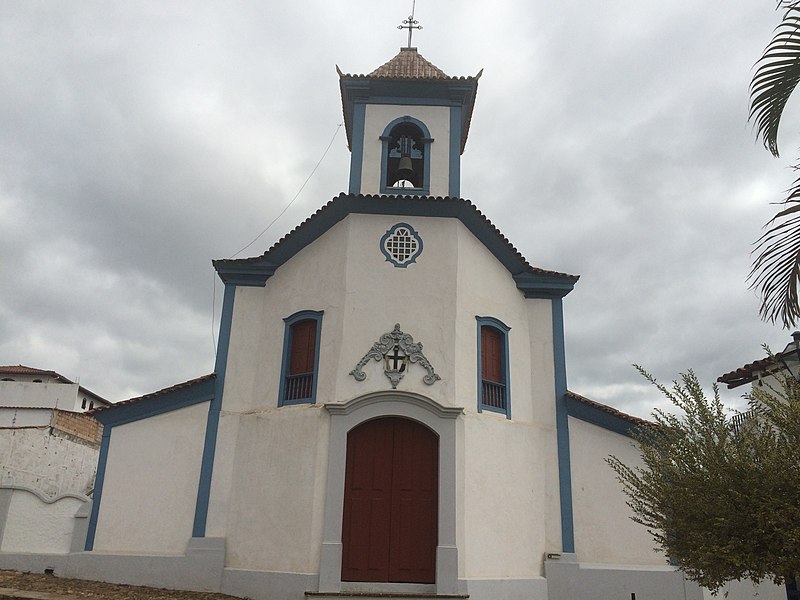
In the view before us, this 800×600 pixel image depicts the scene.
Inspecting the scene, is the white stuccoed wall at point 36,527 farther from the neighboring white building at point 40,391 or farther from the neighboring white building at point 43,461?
the neighboring white building at point 40,391

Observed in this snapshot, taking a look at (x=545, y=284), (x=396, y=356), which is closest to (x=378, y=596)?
(x=396, y=356)

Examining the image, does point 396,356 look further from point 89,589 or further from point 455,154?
point 89,589

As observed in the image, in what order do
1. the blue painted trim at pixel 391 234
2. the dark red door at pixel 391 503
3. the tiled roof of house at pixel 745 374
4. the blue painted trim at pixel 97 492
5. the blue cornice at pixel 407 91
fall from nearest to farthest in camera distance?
the dark red door at pixel 391 503
the blue painted trim at pixel 97 492
the blue painted trim at pixel 391 234
the blue cornice at pixel 407 91
the tiled roof of house at pixel 745 374

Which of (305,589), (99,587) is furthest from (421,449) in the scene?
(99,587)

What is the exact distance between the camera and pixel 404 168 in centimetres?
1331

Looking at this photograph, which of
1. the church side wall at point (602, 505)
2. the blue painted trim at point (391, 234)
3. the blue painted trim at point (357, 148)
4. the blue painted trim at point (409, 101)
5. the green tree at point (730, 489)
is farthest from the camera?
the blue painted trim at point (409, 101)

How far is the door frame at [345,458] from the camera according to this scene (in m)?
10.3

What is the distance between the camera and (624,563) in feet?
38.9

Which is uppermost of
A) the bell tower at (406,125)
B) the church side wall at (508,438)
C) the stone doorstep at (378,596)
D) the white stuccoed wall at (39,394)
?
the bell tower at (406,125)

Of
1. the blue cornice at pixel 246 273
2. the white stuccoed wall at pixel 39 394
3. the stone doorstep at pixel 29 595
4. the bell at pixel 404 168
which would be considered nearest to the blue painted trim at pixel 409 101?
the bell at pixel 404 168

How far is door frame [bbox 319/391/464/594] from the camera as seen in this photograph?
1027 cm

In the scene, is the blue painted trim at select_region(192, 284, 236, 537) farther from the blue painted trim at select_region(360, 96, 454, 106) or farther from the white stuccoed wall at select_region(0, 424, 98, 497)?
the white stuccoed wall at select_region(0, 424, 98, 497)

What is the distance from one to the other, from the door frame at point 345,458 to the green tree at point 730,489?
4.15 metres

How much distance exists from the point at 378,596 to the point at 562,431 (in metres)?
4.79
